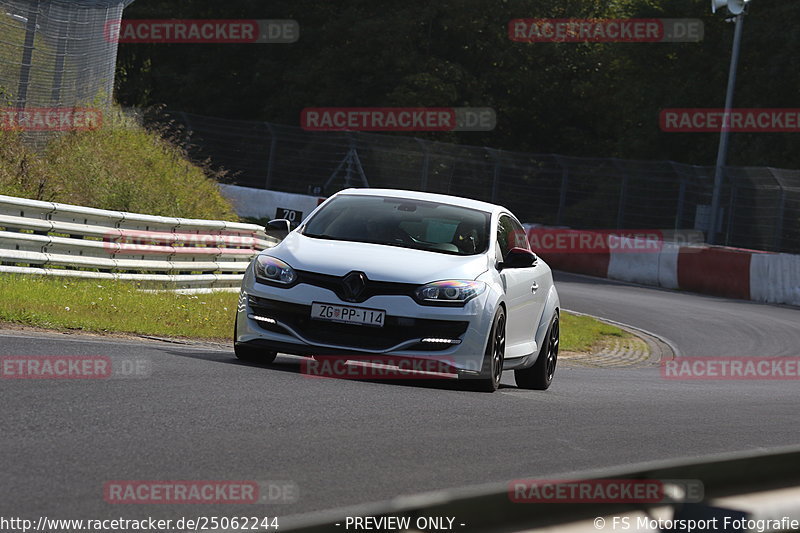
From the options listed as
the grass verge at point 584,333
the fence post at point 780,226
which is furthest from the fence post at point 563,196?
the grass verge at point 584,333

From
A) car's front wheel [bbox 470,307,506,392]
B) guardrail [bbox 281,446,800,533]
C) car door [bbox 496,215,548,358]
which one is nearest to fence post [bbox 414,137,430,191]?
car door [bbox 496,215,548,358]

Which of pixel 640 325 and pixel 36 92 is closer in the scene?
pixel 36 92

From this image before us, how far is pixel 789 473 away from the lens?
436cm

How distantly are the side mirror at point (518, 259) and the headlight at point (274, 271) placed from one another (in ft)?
5.88

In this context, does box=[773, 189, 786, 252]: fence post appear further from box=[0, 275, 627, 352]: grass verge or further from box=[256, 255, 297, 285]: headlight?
box=[256, 255, 297, 285]: headlight

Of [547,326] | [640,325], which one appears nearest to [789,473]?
[547,326]

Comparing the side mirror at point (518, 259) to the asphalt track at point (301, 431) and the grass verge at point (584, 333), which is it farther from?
the grass verge at point (584, 333)

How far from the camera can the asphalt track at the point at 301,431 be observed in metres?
5.44

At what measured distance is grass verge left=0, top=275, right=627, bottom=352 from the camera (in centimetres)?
1205

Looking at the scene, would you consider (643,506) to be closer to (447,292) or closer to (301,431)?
(301,431)

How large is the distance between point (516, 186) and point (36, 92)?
1951 centimetres

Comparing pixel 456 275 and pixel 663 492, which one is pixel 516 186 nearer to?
pixel 456 275

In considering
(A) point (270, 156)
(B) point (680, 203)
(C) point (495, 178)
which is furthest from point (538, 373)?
(A) point (270, 156)

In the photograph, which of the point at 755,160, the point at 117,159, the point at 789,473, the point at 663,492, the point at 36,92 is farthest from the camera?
the point at 755,160
